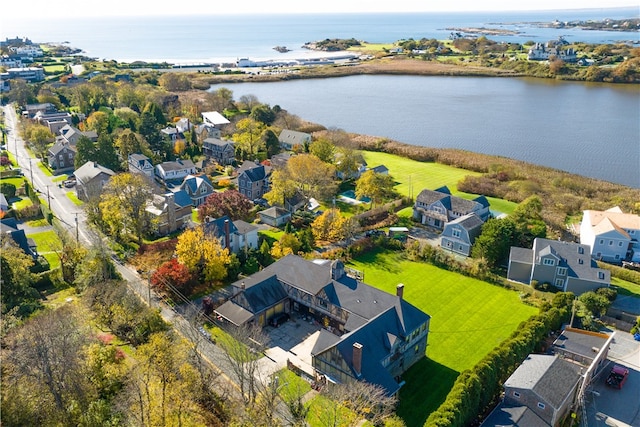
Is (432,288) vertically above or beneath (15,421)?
beneath

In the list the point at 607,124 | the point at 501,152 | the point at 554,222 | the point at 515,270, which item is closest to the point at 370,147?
the point at 501,152

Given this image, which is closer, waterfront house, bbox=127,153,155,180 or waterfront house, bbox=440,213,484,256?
waterfront house, bbox=440,213,484,256

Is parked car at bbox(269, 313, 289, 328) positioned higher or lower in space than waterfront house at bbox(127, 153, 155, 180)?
lower

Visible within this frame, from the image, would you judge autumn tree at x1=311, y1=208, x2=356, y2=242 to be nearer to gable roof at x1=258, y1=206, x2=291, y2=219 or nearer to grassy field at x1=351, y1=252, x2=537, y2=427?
grassy field at x1=351, y1=252, x2=537, y2=427

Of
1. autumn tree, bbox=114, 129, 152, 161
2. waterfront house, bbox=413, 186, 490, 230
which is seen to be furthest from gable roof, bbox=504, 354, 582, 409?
autumn tree, bbox=114, 129, 152, 161

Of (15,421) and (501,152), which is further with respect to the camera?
(501,152)

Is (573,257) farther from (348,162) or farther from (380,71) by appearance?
(380,71)

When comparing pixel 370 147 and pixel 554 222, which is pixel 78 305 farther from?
pixel 370 147
